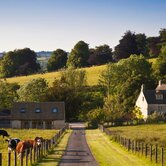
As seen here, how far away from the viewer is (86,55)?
19425 centimetres

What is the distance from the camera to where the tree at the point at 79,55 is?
7451 inches

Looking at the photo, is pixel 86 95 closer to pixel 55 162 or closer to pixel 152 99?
pixel 152 99

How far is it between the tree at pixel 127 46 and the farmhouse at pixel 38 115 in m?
68.1

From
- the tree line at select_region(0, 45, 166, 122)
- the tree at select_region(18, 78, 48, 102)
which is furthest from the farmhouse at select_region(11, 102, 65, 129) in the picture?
the tree at select_region(18, 78, 48, 102)

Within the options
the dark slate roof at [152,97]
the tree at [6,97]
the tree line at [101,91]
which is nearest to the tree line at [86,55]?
the tree line at [101,91]

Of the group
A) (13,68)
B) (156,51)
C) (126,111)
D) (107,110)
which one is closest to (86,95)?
(126,111)

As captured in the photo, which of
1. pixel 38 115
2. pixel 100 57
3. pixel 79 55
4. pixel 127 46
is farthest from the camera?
pixel 79 55

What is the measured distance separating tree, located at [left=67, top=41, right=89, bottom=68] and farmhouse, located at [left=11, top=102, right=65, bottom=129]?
79.7 m

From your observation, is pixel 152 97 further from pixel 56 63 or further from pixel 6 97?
pixel 56 63

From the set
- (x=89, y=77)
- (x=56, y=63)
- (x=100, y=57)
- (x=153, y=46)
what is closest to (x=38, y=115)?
(x=89, y=77)

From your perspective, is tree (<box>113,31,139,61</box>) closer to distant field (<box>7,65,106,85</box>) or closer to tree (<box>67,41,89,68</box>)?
distant field (<box>7,65,106,85</box>)

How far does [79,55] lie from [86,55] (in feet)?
10.6

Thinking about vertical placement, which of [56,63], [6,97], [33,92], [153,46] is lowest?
[6,97]

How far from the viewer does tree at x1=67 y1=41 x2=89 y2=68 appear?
189250 millimetres
